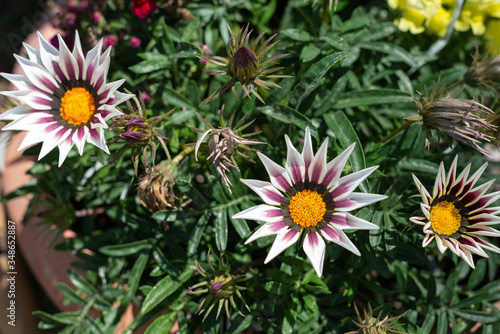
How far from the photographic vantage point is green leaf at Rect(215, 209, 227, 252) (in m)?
1.18

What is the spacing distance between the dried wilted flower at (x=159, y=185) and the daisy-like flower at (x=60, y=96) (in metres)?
0.17

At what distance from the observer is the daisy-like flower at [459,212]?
1.00 metres

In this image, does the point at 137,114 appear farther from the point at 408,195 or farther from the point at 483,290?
the point at 483,290

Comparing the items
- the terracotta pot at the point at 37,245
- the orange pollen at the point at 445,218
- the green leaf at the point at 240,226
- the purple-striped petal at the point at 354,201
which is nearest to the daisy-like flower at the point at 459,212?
the orange pollen at the point at 445,218

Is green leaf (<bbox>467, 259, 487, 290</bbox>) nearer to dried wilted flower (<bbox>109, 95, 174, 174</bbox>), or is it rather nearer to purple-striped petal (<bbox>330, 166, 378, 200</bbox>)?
purple-striped petal (<bbox>330, 166, 378, 200</bbox>)

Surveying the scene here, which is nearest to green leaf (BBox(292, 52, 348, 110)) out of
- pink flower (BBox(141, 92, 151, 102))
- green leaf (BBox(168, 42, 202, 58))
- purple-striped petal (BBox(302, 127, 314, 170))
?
purple-striped petal (BBox(302, 127, 314, 170))

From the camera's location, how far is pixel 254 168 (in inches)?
54.4

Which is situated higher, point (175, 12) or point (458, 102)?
point (175, 12)

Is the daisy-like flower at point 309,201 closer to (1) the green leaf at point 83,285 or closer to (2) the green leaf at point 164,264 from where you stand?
(2) the green leaf at point 164,264

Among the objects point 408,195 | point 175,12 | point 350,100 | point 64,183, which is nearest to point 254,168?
point 350,100

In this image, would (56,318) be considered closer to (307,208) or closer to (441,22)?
(307,208)

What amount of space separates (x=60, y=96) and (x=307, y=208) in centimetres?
79

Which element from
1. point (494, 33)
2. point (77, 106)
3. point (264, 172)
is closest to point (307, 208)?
point (264, 172)

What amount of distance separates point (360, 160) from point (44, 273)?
1301mm
